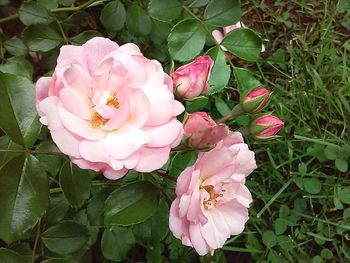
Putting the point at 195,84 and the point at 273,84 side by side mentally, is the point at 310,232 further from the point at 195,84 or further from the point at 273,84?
the point at 195,84

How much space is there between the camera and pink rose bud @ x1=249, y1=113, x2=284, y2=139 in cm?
93

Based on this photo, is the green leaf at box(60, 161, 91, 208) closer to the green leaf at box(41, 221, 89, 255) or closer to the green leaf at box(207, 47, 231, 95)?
the green leaf at box(41, 221, 89, 255)

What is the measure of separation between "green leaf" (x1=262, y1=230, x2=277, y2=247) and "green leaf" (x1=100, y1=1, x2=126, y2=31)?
1.96 feet

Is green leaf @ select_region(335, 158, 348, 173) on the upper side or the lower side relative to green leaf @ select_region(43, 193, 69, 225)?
lower

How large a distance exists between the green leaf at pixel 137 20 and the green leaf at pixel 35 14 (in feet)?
0.52

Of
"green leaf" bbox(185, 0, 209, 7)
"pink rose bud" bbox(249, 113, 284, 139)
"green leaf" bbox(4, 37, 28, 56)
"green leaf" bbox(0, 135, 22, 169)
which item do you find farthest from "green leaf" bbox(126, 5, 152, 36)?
"pink rose bud" bbox(249, 113, 284, 139)

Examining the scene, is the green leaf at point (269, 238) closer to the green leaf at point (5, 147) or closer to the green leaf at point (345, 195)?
the green leaf at point (345, 195)

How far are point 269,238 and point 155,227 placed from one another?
514 mm

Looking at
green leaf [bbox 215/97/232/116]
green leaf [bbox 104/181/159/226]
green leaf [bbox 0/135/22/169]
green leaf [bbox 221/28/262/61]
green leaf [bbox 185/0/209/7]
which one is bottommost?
green leaf [bbox 215/97/232/116]

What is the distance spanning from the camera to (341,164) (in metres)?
1.58

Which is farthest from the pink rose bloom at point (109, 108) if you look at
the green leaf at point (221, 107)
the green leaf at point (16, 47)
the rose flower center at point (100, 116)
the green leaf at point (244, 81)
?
the green leaf at point (221, 107)

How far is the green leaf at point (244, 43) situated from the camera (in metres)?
Result: 1.13

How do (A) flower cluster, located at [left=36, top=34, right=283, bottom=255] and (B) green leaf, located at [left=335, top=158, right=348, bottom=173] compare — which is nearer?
(A) flower cluster, located at [left=36, top=34, right=283, bottom=255]

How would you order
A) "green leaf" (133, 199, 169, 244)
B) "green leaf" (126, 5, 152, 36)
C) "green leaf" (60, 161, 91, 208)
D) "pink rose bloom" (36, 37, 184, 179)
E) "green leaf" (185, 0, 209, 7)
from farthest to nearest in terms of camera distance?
1. "green leaf" (126, 5, 152, 36)
2. "green leaf" (185, 0, 209, 7)
3. "green leaf" (133, 199, 169, 244)
4. "green leaf" (60, 161, 91, 208)
5. "pink rose bloom" (36, 37, 184, 179)
